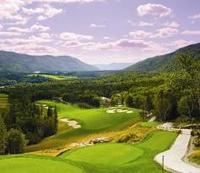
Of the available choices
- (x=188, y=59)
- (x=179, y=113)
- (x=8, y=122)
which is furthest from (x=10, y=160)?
(x=8, y=122)

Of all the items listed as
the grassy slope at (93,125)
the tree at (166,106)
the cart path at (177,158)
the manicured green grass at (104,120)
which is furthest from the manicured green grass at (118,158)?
the manicured green grass at (104,120)

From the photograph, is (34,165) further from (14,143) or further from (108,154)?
(14,143)

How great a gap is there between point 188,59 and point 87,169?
36.7 m

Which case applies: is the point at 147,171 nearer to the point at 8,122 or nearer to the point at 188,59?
the point at 188,59

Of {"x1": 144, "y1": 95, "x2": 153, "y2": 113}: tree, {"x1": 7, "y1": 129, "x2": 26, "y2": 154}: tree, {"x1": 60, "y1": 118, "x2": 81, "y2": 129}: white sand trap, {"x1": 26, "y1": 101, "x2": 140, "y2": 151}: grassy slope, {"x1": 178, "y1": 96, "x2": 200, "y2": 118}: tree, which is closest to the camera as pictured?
{"x1": 7, "y1": 129, "x2": 26, "y2": 154}: tree

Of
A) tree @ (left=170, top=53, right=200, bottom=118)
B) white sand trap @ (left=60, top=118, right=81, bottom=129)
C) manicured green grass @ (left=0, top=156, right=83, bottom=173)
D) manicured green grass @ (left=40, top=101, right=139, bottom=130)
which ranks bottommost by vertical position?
white sand trap @ (left=60, top=118, right=81, bottom=129)

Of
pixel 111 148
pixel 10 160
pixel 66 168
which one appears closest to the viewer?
pixel 66 168

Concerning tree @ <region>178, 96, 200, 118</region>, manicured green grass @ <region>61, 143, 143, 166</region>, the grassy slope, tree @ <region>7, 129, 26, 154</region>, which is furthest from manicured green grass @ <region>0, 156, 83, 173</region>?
tree @ <region>178, 96, 200, 118</region>

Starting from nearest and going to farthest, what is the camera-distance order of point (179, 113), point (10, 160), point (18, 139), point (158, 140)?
point (10, 160)
point (158, 140)
point (18, 139)
point (179, 113)

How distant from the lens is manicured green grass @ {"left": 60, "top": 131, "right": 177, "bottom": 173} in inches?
1575

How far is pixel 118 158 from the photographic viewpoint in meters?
46.7

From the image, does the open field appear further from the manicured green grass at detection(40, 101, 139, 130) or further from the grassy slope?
the manicured green grass at detection(40, 101, 139, 130)

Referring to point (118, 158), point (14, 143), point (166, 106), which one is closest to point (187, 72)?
point (118, 158)

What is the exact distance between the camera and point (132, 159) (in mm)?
45750
